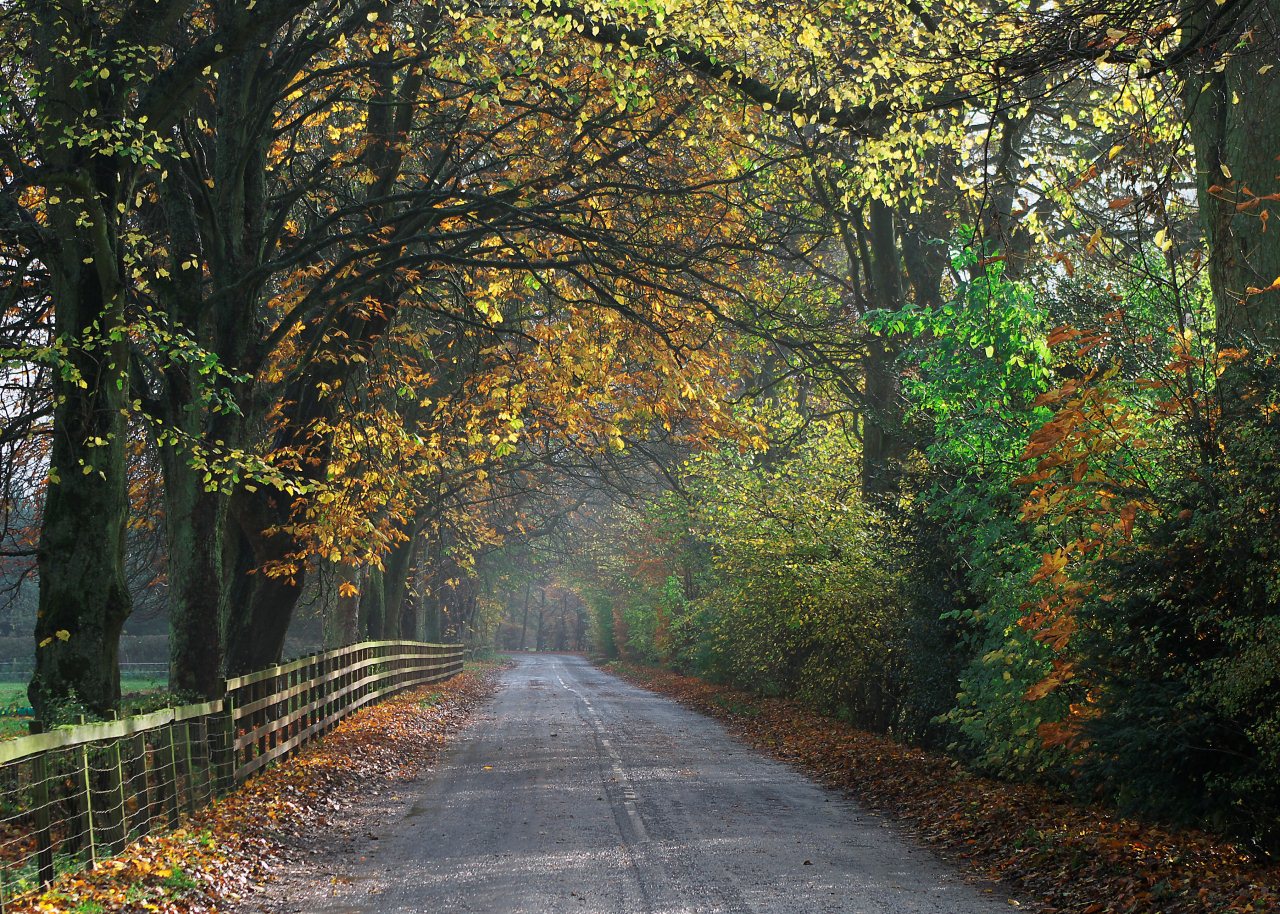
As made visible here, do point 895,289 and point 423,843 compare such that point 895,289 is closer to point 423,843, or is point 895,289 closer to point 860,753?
point 860,753

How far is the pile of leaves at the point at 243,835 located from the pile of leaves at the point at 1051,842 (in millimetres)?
5015

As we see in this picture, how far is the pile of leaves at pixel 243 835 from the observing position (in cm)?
703

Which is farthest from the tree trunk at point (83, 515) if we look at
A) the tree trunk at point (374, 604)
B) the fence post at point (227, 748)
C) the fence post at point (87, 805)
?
the tree trunk at point (374, 604)

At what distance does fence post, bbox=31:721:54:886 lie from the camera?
6.76 meters

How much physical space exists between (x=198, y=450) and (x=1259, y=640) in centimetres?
840

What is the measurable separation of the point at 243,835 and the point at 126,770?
121cm

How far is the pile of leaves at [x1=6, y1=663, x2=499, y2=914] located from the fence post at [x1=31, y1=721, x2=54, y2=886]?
116 mm

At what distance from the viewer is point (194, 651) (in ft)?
42.4

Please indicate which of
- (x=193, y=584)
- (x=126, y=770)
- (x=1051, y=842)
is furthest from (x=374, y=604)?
(x=1051, y=842)

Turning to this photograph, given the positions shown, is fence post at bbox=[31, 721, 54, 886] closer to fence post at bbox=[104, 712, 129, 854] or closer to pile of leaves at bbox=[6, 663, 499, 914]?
pile of leaves at bbox=[6, 663, 499, 914]

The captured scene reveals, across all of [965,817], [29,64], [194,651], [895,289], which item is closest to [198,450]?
[194,651]

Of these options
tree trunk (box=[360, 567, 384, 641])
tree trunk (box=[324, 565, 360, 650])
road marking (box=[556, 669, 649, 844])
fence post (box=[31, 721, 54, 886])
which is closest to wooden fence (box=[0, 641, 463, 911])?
fence post (box=[31, 721, 54, 886])

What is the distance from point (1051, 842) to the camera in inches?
325

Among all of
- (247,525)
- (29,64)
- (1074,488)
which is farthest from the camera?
(247,525)
